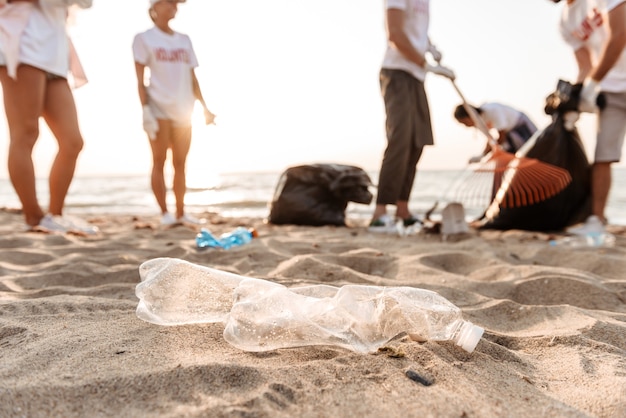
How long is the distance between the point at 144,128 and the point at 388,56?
1.85 m

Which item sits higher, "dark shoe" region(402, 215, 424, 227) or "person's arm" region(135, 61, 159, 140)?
"person's arm" region(135, 61, 159, 140)

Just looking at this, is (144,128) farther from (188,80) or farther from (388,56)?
(388,56)

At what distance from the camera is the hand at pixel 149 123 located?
3.47m

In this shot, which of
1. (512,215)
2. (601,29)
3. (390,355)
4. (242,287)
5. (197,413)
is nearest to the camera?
(197,413)

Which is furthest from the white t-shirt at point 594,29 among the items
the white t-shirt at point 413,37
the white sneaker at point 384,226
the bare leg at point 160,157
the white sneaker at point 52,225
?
the white sneaker at point 52,225

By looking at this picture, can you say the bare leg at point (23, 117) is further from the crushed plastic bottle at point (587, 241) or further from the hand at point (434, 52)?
the crushed plastic bottle at point (587, 241)

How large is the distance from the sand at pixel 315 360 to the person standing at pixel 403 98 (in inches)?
64.3

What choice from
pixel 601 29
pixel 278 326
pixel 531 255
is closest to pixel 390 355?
pixel 278 326

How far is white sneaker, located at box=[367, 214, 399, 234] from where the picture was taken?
3325mm

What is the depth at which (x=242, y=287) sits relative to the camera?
121cm

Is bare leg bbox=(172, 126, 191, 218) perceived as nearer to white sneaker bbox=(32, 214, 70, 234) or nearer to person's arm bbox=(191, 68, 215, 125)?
person's arm bbox=(191, 68, 215, 125)

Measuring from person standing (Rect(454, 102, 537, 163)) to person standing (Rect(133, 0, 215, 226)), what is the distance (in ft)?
7.44

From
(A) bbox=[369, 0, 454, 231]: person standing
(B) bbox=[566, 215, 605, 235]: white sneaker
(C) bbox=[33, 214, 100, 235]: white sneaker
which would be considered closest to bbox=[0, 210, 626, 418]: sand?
(C) bbox=[33, 214, 100, 235]: white sneaker

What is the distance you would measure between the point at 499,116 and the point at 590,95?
3.44 ft
